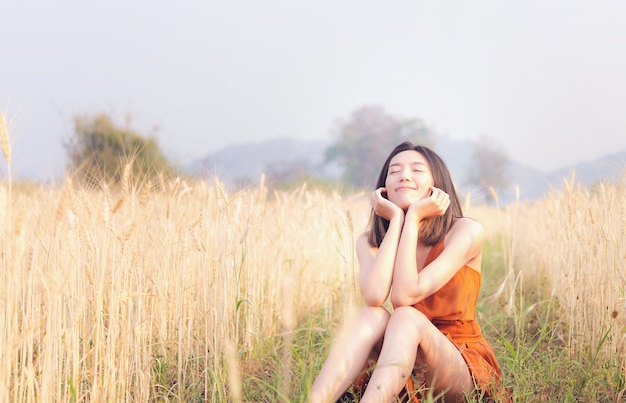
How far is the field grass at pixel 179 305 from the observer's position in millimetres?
2328

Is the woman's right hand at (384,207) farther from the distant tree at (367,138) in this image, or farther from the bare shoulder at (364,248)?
the distant tree at (367,138)

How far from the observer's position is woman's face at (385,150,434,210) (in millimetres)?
2961

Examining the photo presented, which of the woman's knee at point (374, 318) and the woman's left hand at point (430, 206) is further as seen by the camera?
the woman's left hand at point (430, 206)

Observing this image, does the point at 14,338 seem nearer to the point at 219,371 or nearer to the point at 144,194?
the point at 144,194

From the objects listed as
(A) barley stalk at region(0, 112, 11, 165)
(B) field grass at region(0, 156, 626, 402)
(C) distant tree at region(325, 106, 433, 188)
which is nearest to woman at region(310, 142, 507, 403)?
(B) field grass at region(0, 156, 626, 402)

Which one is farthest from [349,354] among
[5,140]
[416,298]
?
[5,140]

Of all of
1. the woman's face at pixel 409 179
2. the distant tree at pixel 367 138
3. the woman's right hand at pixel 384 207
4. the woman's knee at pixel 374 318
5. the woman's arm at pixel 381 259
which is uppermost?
the distant tree at pixel 367 138

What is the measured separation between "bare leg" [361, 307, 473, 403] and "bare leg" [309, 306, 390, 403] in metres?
0.11

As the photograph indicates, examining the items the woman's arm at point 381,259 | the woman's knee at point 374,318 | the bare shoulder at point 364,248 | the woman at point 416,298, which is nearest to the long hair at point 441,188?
the woman at point 416,298

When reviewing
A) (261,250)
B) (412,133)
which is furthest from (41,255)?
(412,133)

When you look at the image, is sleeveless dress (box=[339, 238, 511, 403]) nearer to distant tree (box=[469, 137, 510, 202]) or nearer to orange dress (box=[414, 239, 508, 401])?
orange dress (box=[414, 239, 508, 401])

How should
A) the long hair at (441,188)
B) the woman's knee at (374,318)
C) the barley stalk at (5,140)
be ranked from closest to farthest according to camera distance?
the barley stalk at (5,140) → the woman's knee at (374,318) → the long hair at (441,188)

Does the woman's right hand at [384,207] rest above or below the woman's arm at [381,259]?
above

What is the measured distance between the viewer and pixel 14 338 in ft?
6.81
